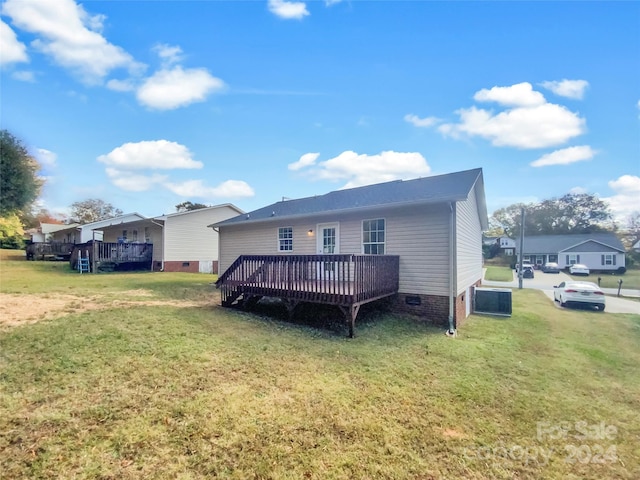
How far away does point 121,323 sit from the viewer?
617 centimetres

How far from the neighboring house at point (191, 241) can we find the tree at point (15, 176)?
1312 cm

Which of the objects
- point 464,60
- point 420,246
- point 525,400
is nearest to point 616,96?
Result: point 464,60

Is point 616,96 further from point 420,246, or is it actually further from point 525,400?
point 525,400

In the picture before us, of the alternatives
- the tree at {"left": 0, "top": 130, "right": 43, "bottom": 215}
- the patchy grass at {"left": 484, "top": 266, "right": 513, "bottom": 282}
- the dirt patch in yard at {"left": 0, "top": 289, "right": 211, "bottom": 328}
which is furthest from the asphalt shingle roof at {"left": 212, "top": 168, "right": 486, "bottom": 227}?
the patchy grass at {"left": 484, "top": 266, "right": 513, "bottom": 282}

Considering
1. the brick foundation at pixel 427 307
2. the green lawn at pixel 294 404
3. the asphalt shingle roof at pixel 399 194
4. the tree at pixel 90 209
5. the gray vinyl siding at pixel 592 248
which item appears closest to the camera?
the green lawn at pixel 294 404

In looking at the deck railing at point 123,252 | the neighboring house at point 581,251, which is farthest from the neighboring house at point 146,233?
the neighboring house at point 581,251

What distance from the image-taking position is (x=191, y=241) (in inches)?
791

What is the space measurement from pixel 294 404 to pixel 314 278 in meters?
3.67

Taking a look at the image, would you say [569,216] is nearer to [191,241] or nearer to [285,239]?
[285,239]

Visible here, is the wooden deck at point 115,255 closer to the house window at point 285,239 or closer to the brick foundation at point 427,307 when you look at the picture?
the house window at point 285,239

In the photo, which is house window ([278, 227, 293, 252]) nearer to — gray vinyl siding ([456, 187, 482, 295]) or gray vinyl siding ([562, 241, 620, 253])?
gray vinyl siding ([456, 187, 482, 295])

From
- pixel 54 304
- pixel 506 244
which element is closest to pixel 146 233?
pixel 54 304

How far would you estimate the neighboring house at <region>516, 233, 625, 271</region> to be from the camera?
122 feet

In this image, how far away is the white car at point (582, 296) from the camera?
1286cm
